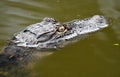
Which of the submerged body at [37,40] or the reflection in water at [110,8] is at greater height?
the reflection in water at [110,8]

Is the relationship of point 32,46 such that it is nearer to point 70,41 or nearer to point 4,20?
point 70,41

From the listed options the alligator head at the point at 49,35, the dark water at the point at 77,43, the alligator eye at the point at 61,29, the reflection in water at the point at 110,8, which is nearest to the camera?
the dark water at the point at 77,43

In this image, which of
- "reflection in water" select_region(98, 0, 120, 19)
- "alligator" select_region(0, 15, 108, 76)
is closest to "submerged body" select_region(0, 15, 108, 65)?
"alligator" select_region(0, 15, 108, 76)

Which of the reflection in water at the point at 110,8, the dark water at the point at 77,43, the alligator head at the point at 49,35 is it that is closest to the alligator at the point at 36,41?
the alligator head at the point at 49,35

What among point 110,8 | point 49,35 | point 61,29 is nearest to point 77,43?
point 61,29

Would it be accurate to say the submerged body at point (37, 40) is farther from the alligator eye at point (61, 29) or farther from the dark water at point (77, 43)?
the dark water at point (77, 43)

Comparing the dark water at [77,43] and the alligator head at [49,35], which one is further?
the alligator head at [49,35]

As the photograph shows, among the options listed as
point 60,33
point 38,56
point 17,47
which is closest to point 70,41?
point 60,33

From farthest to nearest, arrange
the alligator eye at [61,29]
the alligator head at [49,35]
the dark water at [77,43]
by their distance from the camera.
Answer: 1. the alligator eye at [61,29]
2. the alligator head at [49,35]
3. the dark water at [77,43]

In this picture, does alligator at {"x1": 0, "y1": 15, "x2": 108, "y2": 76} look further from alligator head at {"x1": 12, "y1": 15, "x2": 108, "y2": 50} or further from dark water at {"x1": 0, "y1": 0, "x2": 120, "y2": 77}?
dark water at {"x1": 0, "y1": 0, "x2": 120, "y2": 77}
